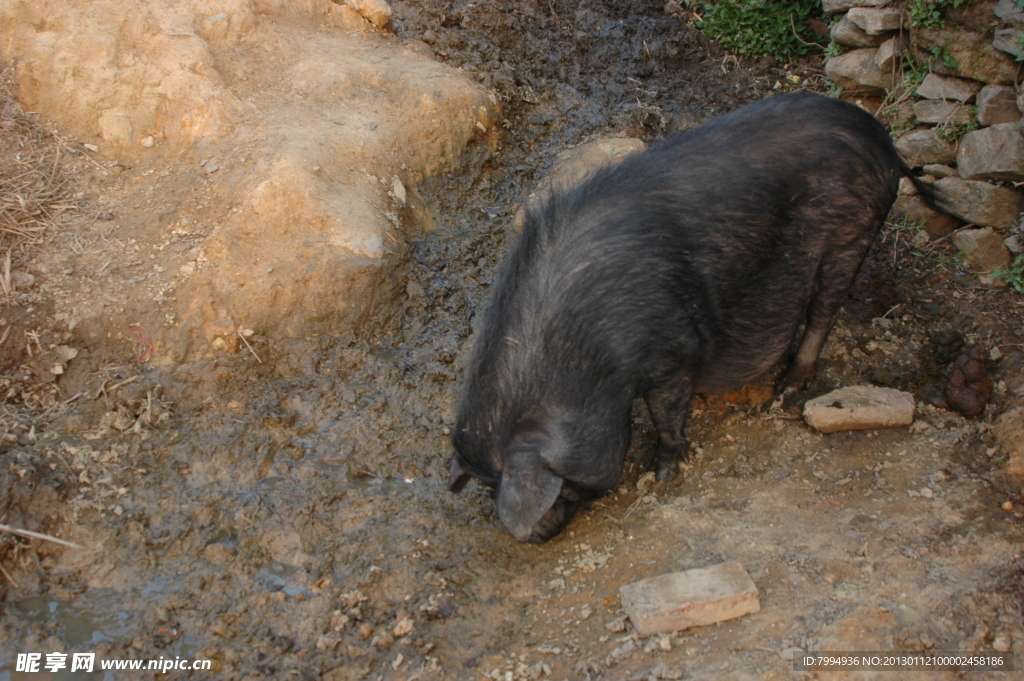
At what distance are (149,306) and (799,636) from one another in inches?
144

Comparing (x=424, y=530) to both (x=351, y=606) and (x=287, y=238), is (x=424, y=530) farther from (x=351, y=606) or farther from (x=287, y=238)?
(x=287, y=238)

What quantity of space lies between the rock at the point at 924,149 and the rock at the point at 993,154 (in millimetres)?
131

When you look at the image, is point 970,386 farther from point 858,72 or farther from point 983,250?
point 858,72

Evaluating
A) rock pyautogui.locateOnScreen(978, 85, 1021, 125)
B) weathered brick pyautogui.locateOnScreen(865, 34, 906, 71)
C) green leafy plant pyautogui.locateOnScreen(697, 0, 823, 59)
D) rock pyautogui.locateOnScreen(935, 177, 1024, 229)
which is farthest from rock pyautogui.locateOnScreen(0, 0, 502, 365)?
rock pyautogui.locateOnScreen(978, 85, 1021, 125)

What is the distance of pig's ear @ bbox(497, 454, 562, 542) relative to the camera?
331 cm

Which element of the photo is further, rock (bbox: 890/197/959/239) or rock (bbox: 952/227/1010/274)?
rock (bbox: 890/197/959/239)

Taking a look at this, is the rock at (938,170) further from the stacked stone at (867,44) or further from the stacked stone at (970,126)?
the stacked stone at (867,44)

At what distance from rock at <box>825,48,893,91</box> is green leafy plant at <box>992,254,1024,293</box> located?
1531 mm

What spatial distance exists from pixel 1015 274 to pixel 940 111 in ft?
3.70

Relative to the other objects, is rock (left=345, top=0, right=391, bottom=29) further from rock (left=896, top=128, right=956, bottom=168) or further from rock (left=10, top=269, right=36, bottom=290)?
rock (left=896, top=128, right=956, bottom=168)

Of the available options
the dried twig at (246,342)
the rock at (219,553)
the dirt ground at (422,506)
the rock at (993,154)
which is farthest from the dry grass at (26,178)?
the rock at (993,154)

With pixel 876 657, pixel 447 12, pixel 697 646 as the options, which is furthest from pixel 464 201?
pixel 876 657

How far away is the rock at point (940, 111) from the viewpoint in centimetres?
467

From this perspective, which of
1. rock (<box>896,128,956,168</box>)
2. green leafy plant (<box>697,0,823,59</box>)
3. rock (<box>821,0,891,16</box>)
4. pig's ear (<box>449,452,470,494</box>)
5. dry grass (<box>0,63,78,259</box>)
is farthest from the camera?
green leafy plant (<box>697,0,823,59</box>)
